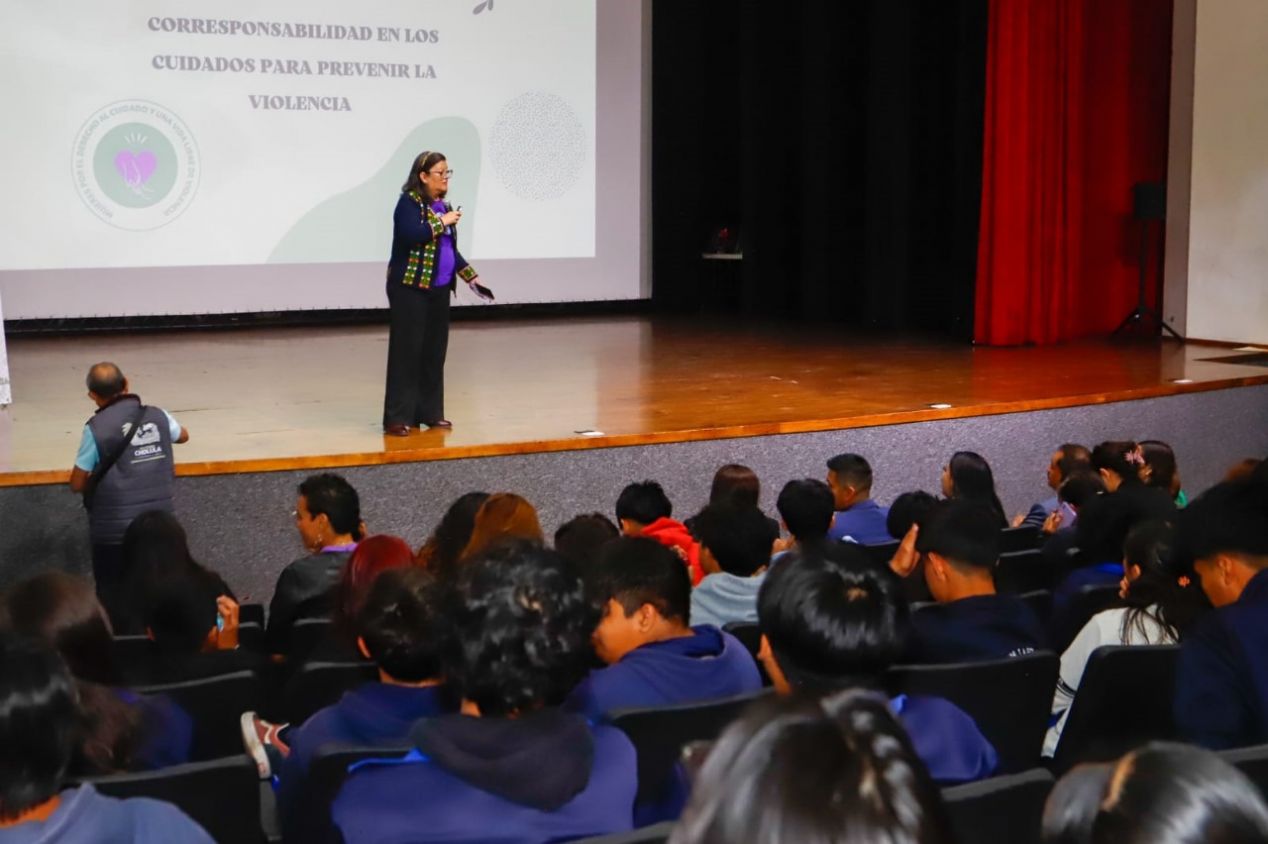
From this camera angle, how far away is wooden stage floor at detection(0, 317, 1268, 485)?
523cm

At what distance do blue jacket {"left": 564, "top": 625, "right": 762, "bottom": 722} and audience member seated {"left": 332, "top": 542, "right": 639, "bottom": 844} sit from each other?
1.30 ft

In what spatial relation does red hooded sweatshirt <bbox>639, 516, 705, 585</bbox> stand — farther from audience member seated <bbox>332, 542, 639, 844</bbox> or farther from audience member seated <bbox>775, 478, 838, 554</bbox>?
audience member seated <bbox>332, 542, 639, 844</bbox>

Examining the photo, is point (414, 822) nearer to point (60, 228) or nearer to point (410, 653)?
point (410, 653)

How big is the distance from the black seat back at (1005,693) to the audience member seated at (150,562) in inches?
66.1

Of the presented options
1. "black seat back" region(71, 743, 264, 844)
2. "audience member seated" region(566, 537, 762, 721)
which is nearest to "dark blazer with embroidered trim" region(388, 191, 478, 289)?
"audience member seated" region(566, 537, 762, 721)

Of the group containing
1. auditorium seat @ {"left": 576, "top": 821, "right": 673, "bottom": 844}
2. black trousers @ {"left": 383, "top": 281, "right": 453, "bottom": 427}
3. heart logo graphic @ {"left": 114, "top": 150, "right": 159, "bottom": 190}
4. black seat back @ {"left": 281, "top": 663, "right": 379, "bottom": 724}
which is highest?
heart logo graphic @ {"left": 114, "top": 150, "right": 159, "bottom": 190}

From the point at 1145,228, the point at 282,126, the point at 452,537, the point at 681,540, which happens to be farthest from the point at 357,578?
the point at 1145,228

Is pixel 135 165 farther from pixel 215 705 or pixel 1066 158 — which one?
pixel 215 705

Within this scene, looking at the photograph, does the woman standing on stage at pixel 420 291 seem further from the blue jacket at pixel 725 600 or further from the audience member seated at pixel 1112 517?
the audience member seated at pixel 1112 517

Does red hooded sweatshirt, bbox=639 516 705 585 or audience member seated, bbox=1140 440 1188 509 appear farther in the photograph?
audience member seated, bbox=1140 440 1188 509

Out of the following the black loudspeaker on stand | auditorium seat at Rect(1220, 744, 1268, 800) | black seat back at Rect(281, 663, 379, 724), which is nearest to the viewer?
auditorium seat at Rect(1220, 744, 1268, 800)

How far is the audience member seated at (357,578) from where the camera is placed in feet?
8.60

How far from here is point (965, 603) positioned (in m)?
2.54

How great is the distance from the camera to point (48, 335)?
29.1ft
